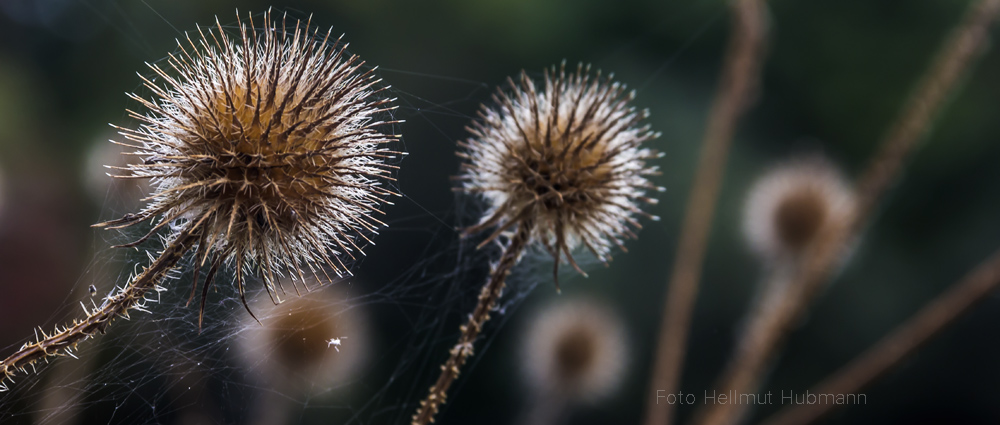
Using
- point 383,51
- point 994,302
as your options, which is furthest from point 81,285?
point 994,302

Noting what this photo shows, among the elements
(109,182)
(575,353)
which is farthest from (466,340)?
(575,353)

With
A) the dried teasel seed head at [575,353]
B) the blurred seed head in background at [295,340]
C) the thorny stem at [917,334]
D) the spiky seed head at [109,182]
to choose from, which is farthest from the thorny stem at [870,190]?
the spiky seed head at [109,182]

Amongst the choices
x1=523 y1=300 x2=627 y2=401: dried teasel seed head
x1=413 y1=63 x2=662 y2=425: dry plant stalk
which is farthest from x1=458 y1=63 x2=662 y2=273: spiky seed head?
x1=523 y1=300 x2=627 y2=401: dried teasel seed head

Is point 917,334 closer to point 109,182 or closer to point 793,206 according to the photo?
point 109,182

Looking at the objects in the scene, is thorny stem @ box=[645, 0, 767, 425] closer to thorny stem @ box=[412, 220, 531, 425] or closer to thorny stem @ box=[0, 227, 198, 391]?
thorny stem @ box=[412, 220, 531, 425]

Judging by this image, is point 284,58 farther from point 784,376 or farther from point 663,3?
point 784,376
